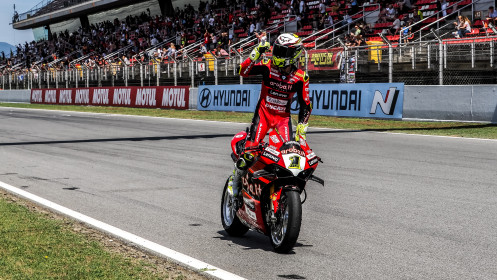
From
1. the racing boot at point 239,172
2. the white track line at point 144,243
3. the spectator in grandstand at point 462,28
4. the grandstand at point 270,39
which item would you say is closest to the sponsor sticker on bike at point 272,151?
the racing boot at point 239,172

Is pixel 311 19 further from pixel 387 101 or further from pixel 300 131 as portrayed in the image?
pixel 300 131

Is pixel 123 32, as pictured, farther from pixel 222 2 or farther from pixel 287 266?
pixel 287 266

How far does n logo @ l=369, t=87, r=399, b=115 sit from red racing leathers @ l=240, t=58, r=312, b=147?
14.6 meters

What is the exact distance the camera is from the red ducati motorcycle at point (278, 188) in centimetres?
490

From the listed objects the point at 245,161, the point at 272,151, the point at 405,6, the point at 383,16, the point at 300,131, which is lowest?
the point at 245,161

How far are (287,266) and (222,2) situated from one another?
127 feet

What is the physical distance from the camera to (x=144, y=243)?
5.49m

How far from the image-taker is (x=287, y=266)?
15.6 ft

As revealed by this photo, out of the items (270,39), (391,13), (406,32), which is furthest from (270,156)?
(270,39)

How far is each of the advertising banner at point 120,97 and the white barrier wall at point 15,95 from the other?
46.8 inches

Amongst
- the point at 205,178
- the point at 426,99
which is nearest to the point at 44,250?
the point at 205,178

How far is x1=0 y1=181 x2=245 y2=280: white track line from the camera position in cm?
456

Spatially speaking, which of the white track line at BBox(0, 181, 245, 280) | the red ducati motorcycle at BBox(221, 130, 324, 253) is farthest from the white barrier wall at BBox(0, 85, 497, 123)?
the red ducati motorcycle at BBox(221, 130, 324, 253)

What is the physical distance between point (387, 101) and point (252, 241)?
15.5 meters
